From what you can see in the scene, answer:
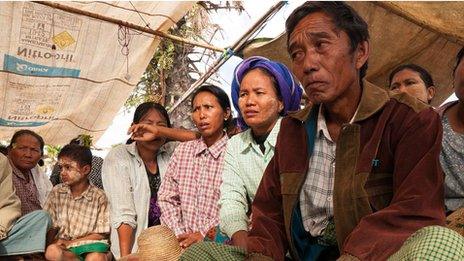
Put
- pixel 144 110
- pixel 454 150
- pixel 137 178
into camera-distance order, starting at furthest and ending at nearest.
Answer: pixel 144 110 < pixel 137 178 < pixel 454 150

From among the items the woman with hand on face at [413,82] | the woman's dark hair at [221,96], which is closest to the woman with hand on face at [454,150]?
the woman with hand on face at [413,82]

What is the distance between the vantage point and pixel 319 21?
191 cm

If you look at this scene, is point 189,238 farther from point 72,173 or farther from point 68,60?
point 68,60

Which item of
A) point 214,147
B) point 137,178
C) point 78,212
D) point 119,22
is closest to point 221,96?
point 214,147

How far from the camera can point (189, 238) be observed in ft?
10.9

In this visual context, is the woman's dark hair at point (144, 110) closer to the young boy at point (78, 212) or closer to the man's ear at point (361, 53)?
the young boy at point (78, 212)

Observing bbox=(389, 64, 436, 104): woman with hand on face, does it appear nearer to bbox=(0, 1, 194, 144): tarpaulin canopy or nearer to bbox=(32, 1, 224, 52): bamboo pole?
bbox=(32, 1, 224, 52): bamboo pole

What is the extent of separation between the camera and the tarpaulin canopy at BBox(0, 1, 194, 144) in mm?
6871

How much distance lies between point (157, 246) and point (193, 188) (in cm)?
75

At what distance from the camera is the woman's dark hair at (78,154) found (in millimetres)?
4723

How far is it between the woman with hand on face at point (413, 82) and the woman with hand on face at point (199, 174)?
3.91 feet

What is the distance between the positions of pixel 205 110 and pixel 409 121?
218 centimetres

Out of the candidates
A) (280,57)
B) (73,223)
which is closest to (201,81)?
(280,57)

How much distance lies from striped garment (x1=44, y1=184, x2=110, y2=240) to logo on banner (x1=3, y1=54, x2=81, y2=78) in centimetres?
305
